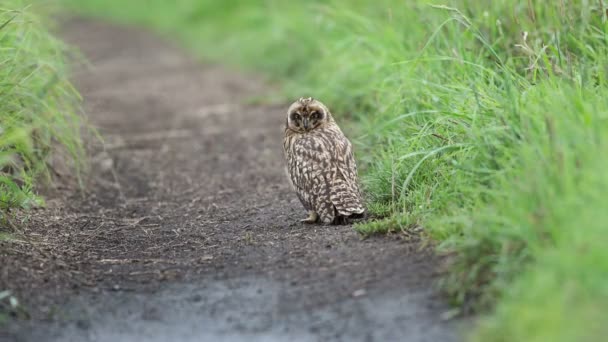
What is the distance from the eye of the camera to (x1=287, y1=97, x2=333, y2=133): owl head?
21.1 ft

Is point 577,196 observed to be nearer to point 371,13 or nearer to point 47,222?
point 47,222

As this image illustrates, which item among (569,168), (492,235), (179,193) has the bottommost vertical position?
(179,193)

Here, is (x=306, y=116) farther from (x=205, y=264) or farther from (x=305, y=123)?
(x=205, y=264)

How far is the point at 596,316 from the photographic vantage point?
3650 millimetres

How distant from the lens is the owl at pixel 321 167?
6.04 m

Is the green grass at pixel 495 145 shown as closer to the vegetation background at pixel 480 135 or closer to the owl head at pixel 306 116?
the vegetation background at pixel 480 135

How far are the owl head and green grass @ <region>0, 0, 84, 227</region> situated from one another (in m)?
1.58

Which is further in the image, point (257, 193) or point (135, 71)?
point (135, 71)

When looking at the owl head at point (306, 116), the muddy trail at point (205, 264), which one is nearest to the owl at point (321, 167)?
the owl head at point (306, 116)

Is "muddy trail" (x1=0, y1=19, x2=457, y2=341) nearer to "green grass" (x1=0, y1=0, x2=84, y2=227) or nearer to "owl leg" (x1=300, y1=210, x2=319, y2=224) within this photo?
"owl leg" (x1=300, y1=210, x2=319, y2=224)

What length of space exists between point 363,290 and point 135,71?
11.3 m

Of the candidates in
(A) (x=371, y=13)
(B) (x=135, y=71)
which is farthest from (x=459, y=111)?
(B) (x=135, y=71)

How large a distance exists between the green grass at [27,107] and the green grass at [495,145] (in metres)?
2.32

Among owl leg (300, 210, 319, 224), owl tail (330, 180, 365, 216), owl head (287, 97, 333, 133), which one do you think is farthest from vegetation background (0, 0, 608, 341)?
owl head (287, 97, 333, 133)
